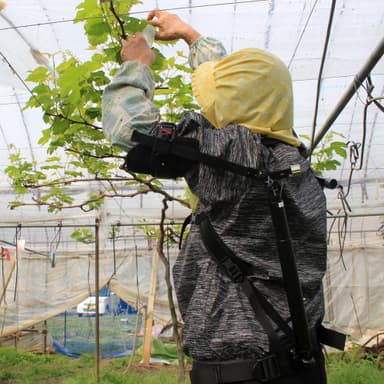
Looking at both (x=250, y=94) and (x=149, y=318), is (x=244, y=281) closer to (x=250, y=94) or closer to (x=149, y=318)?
(x=250, y=94)

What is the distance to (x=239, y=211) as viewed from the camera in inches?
38.4

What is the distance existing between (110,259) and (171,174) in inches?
341

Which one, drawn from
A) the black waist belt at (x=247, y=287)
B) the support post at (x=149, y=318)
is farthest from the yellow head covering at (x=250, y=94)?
the support post at (x=149, y=318)

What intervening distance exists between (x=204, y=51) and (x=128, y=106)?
1.45 feet

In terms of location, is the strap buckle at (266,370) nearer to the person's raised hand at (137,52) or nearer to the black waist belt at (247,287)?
the black waist belt at (247,287)

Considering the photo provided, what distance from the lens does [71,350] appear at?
32.7 ft

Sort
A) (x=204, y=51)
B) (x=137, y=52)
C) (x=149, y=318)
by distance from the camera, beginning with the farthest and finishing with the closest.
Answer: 1. (x=149, y=318)
2. (x=204, y=51)
3. (x=137, y=52)

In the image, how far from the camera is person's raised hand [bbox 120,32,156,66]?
3.86 ft

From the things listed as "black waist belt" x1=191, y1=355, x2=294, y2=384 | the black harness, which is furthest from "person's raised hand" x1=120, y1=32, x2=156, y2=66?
"black waist belt" x1=191, y1=355, x2=294, y2=384

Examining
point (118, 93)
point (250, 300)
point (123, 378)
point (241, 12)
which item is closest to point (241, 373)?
point (250, 300)

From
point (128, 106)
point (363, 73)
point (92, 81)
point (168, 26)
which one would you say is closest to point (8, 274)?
point (92, 81)

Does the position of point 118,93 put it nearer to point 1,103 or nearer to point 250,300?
point 250,300

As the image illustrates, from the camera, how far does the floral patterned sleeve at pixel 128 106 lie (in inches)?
39.4

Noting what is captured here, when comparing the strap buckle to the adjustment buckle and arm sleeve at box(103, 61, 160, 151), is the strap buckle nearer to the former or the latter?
the adjustment buckle
